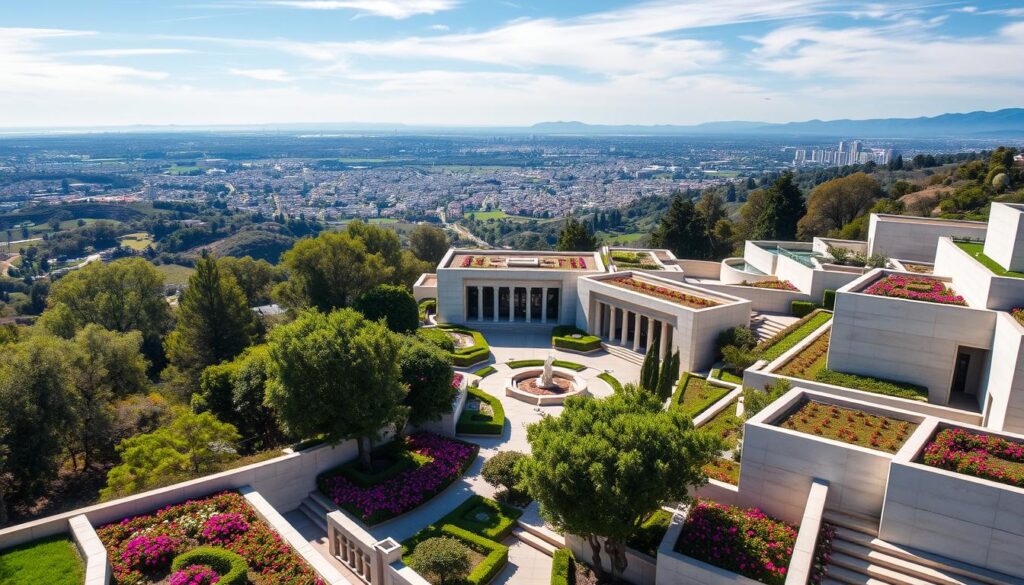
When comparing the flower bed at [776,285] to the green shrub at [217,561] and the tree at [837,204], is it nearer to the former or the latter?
the tree at [837,204]

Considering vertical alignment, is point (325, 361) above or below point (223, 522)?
above

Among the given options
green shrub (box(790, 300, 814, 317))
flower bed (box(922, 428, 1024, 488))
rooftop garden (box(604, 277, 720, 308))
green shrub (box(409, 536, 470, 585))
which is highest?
flower bed (box(922, 428, 1024, 488))

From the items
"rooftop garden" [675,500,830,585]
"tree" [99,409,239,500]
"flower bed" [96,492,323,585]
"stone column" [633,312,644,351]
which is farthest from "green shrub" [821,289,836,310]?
"tree" [99,409,239,500]

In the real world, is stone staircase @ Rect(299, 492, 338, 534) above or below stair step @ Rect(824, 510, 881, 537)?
below

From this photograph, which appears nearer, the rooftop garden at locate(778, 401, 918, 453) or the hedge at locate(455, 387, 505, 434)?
the rooftop garden at locate(778, 401, 918, 453)

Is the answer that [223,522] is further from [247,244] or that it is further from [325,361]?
[247,244]

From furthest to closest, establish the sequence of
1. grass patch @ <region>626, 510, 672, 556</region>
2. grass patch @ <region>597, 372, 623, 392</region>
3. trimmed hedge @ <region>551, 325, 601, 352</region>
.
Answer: trimmed hedge @ <region>551, 325, 601, 352</region> → grass patch @ <region>597, 372, 623, 392</region> → grass patch @ <region>626, 510, 672, 556</region>

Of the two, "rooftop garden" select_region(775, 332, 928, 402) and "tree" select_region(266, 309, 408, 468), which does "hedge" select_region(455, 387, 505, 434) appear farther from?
"rooftop garden" select_region(775, 332, 928, 402)

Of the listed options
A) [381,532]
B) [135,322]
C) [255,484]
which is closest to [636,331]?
[381,532]

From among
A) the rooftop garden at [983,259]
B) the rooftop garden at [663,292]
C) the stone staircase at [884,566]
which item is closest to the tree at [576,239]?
the rooftop garden at [663,292]
